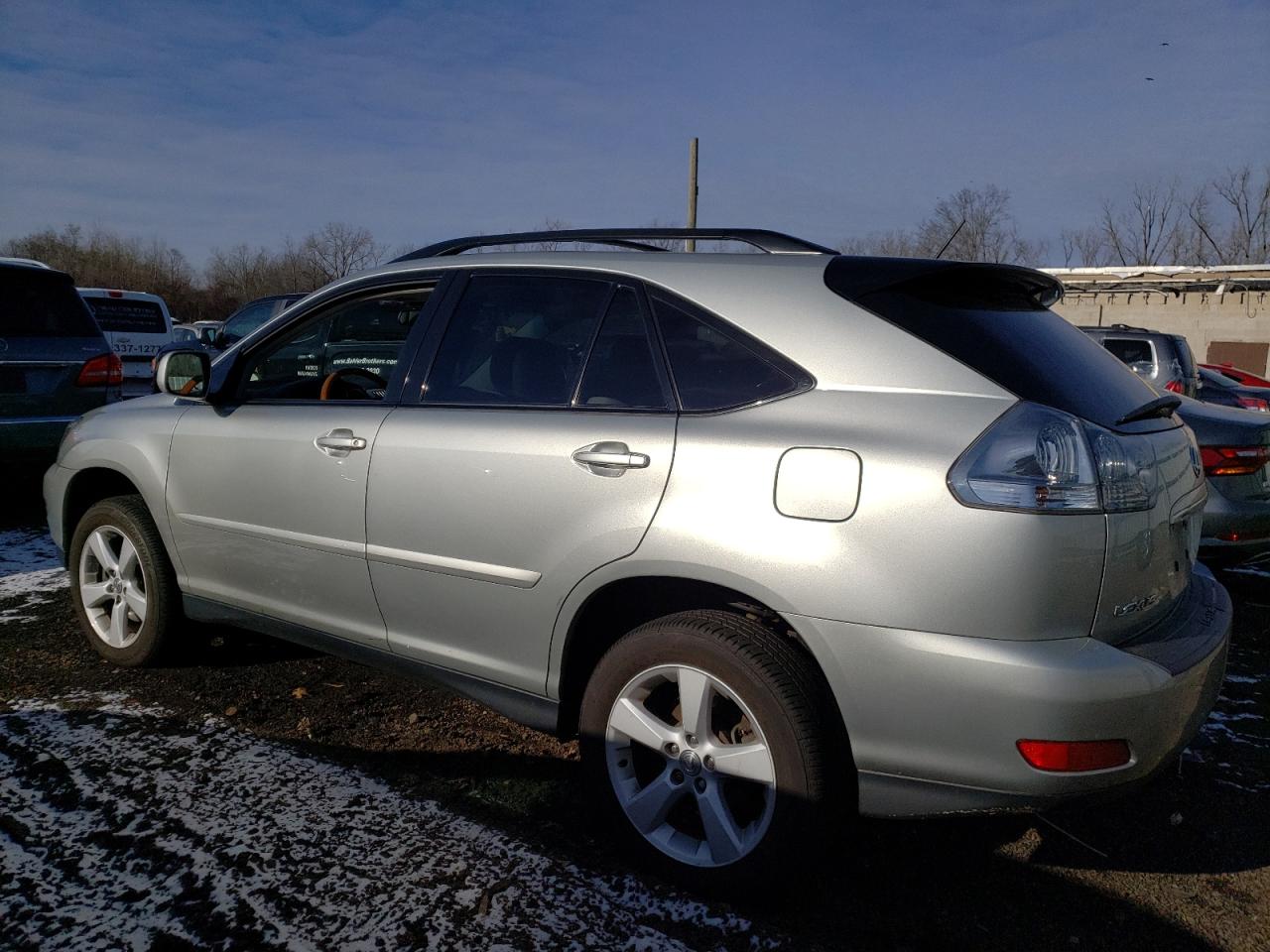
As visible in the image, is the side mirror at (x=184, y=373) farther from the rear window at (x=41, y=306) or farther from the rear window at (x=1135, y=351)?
the rear window at (x=1135, y=351)

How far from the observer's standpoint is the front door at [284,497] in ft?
10.2

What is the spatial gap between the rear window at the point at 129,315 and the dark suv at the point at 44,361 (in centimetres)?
696

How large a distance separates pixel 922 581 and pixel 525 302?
1590 millimetres

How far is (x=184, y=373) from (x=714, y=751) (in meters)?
2.68

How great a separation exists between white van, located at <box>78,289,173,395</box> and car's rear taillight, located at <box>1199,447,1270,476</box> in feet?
40.3

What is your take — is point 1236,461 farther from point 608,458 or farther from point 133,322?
point 133,322

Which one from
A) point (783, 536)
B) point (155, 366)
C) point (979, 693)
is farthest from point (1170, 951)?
point (155, 366)

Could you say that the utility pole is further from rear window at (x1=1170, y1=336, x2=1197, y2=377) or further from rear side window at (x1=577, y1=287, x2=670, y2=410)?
rear side window at (x1=577, y1=287, x2=670, y2=410)

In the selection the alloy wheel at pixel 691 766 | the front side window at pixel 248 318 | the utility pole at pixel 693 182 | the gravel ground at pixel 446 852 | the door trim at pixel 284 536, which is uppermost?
the utility pole at pixel 693 182

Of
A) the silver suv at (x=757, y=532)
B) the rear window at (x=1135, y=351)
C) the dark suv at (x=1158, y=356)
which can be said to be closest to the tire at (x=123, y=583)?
the silver suv at (x=757, y=532)

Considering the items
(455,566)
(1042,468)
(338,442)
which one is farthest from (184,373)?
(1042,468)

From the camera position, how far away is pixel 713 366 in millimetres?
2488

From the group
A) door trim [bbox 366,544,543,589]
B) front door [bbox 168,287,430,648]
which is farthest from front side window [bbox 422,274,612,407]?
door trim [bbox 366,544,543,589]

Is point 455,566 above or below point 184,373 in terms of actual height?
below
